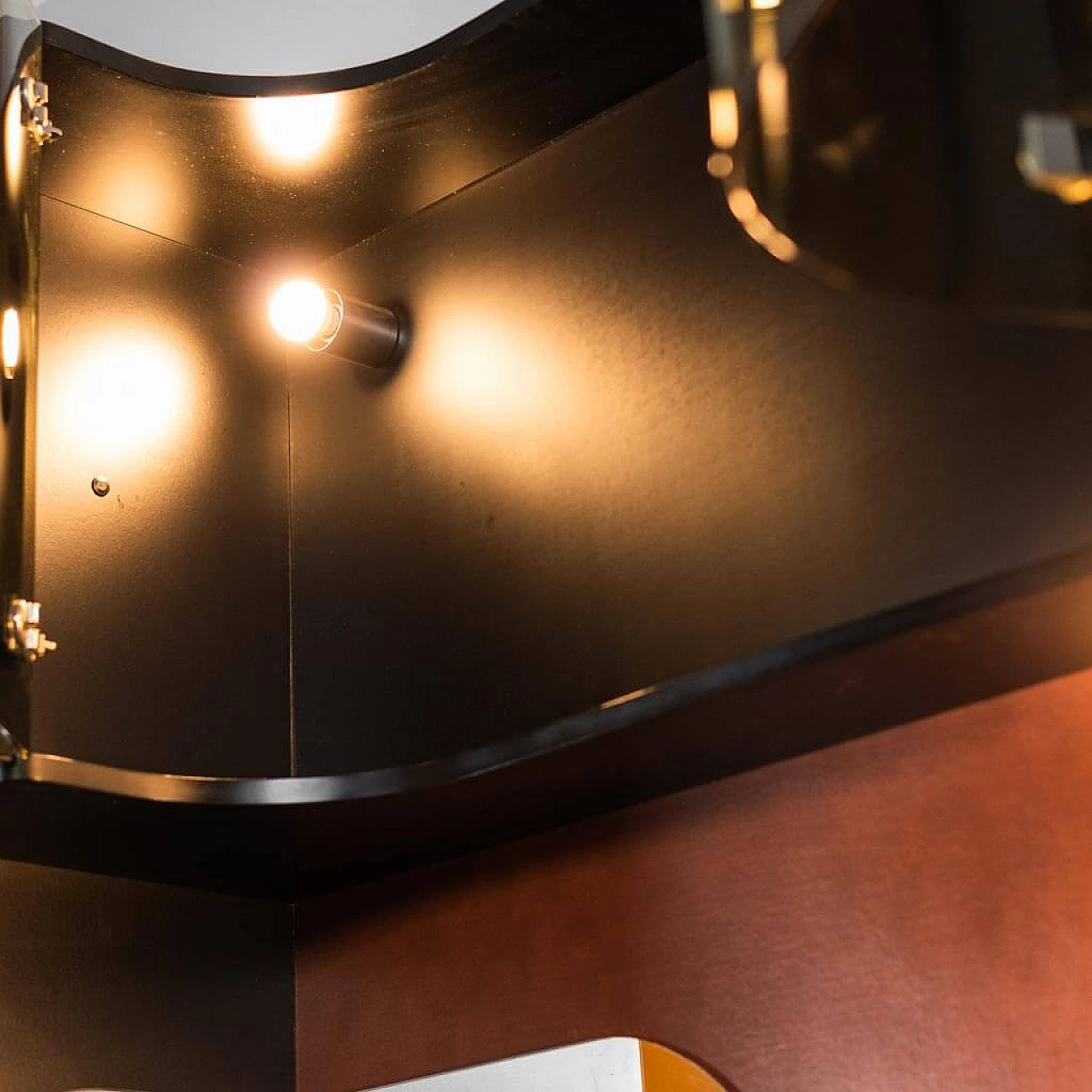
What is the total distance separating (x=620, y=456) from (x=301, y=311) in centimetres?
44

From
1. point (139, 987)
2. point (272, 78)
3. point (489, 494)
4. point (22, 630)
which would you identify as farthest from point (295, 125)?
point (139, 987)

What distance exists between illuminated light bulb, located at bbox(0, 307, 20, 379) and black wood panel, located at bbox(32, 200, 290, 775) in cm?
45

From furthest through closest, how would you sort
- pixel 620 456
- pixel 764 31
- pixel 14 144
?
pixel 620 456 → pixel 14 144 → pixel 764 31

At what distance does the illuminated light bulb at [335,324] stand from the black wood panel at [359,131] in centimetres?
13

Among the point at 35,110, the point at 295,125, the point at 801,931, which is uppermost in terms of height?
the point at 295,125

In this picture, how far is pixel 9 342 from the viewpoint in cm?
116

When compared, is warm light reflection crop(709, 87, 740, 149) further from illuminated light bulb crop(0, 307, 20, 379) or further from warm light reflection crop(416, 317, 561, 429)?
warm light reflection crop(416, 317, 561, 429)

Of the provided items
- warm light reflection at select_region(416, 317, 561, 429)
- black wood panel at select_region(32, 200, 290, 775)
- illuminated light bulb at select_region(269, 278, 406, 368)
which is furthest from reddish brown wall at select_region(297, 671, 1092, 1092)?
illuminated light bulb at select_region(269, 278, 406, 368)

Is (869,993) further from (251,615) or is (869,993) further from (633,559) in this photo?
(251,615)

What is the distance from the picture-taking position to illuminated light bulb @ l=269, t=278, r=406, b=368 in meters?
1.72

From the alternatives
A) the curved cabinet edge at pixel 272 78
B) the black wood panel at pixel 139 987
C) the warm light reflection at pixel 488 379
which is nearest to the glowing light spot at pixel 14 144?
the curved cabinet edge at pixel 272 78

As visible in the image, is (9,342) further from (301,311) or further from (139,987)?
(139,987)

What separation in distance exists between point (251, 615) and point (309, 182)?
1.69 feet

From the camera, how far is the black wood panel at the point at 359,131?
1525 millimetres
